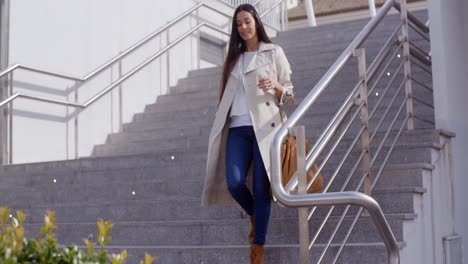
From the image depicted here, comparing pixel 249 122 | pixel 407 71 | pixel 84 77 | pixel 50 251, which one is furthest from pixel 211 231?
pixel 84 77

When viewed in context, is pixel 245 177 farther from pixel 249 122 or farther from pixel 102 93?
pixel 102 93

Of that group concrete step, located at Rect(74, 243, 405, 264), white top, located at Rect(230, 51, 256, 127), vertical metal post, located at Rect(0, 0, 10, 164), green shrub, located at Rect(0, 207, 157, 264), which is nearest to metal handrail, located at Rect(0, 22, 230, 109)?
vertical metal post, located at Rect(0, 0, 10, 164)

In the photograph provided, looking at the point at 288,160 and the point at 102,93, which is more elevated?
the point at 102,93

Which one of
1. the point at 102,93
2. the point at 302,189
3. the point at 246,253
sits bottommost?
the point at 246,253

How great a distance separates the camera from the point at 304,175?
412 centimetres

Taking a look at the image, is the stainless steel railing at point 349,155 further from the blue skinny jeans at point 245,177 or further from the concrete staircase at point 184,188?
the blue skinny jeans at point 245,177

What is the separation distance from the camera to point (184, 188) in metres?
6.46

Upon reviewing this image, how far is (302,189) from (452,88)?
2860mm

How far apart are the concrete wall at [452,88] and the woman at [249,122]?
1.85m

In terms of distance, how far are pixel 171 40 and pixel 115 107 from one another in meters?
1.73

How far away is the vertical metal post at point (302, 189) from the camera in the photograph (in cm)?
409

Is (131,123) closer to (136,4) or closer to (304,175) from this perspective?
(136,4)

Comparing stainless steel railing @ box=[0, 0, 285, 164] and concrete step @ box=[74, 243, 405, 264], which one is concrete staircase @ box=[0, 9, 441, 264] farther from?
stainless steel railing @ box=[0, 0, 285, 164]

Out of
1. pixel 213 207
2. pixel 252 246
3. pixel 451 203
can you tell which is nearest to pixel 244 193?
pixel 252 246
